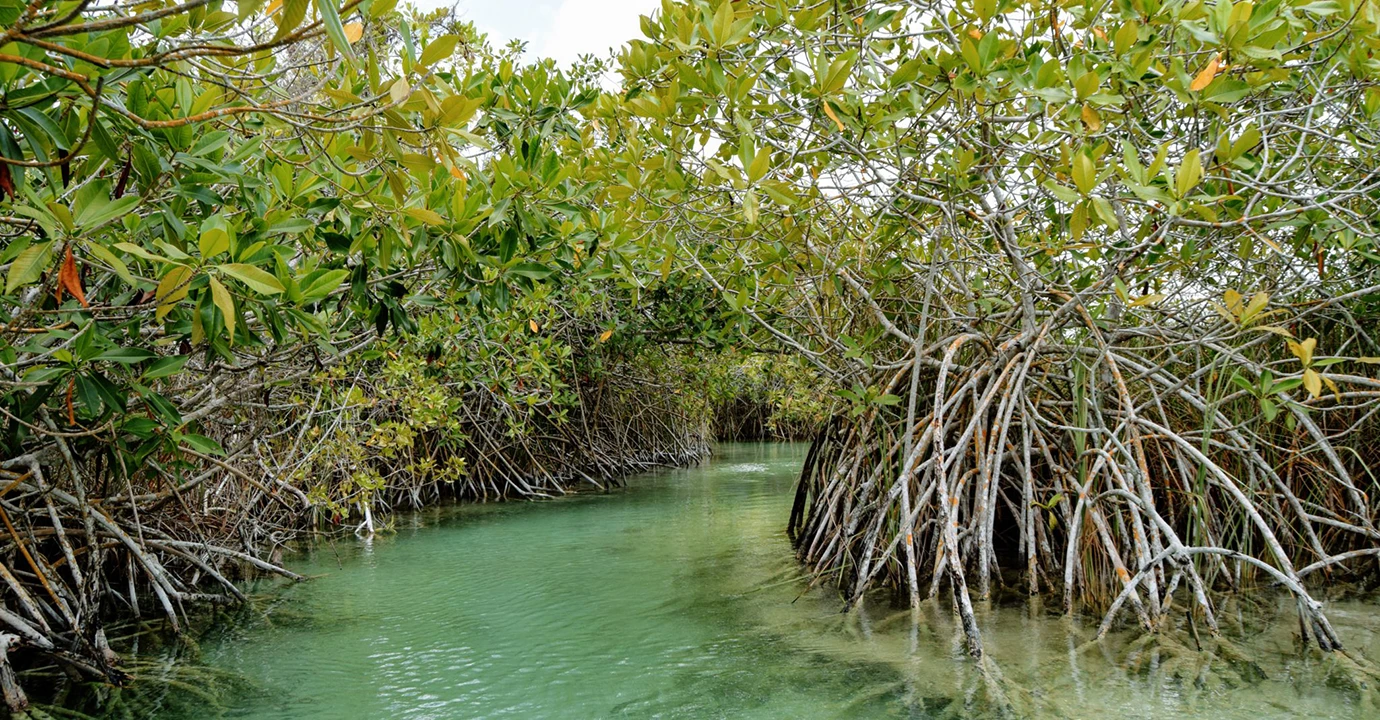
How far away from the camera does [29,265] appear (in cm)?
160

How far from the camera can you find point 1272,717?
251cm

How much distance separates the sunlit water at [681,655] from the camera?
277cm

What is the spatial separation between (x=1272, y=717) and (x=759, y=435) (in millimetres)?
18775

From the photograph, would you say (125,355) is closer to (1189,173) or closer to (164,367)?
(164,367)

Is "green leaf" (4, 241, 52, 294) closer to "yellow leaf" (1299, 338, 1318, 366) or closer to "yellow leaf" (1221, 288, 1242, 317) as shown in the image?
"yellow leaf" (1221, 288, 1242, 317)

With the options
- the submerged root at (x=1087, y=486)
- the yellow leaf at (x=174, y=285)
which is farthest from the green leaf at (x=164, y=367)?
the submerged root at (x=1087, y=486)

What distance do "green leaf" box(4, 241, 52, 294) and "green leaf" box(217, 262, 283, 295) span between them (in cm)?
33

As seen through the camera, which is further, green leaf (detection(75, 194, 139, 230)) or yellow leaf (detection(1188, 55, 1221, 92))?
yellow leaf (detection(1188, 55, 1221, 92))

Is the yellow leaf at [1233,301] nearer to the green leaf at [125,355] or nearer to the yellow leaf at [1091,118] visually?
the yellow leaf at [1091,118]

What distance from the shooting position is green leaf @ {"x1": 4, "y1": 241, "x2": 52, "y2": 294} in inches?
62.2

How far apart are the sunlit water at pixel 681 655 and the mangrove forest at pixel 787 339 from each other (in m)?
0.02

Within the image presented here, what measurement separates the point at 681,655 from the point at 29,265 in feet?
8.26

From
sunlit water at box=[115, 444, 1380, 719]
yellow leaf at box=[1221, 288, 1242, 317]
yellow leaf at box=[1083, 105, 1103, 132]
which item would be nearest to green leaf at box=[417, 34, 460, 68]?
sunlit water at box=[115, 444, 1380, 719]

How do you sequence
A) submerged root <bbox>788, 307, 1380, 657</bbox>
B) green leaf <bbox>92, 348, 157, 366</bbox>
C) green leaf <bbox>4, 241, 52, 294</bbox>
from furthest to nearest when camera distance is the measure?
submerged root <bbox>788, 307, 1380, 657</bbox>, green leaf <bbox>92, 348, 157, 366</bbox>, green leaf <bbox>4, 241, 52, 294</bbox>
